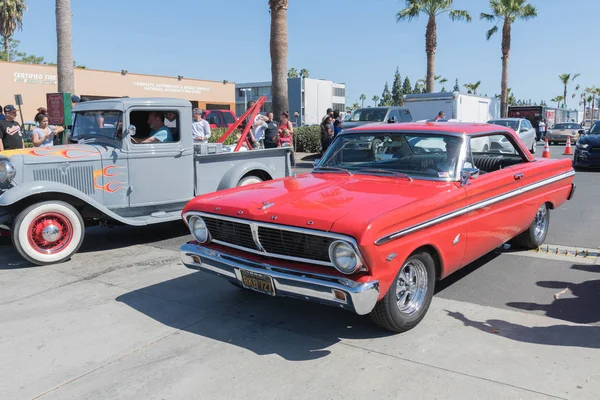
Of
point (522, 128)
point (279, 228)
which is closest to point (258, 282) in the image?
point (279, 228)

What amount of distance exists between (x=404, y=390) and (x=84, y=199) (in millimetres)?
4602

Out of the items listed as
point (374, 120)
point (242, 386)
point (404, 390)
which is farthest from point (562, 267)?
point (374, 120)

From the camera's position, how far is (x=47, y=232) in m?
6.11

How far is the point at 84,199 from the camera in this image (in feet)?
20.6

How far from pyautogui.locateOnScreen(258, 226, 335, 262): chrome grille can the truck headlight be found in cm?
373

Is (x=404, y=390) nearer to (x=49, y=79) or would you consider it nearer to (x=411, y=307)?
(x=411, y=307)

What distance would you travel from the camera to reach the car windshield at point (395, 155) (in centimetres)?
479

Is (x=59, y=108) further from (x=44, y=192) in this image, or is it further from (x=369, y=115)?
(x=369, y=115)

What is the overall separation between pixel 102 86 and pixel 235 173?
30789 mm

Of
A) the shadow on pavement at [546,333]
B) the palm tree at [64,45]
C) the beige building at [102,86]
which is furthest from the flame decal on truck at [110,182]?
→ the beige building at [102,86]

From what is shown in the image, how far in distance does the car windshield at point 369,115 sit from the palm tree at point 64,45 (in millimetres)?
9050

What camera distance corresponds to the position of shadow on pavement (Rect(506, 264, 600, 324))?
441cm

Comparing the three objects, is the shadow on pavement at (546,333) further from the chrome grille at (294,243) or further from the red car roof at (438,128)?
the red car roof at (438,128)

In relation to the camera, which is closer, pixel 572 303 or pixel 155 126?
pixel 572 303
